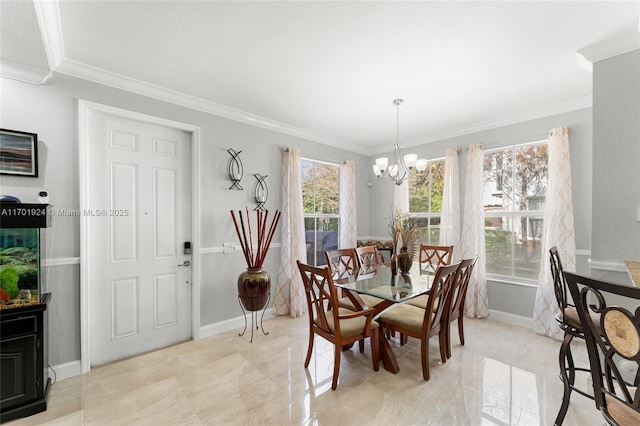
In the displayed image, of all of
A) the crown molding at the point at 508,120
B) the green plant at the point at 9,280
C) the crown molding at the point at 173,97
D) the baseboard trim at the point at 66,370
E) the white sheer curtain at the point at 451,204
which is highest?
the crown molding at the point at 173,97

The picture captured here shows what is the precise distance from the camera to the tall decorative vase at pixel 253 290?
299 centimetres

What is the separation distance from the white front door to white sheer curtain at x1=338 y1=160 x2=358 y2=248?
2.46 m

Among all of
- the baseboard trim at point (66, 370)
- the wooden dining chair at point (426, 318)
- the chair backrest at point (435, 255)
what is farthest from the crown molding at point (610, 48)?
the baseboard trim at point (66, 370)

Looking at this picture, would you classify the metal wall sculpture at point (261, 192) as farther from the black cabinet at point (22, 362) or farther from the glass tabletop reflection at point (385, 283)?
the black cabinet at point (22, 362)

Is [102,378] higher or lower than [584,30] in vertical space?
lower

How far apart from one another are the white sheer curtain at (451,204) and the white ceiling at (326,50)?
85cm

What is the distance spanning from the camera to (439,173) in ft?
14.1

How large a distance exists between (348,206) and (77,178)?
348cm

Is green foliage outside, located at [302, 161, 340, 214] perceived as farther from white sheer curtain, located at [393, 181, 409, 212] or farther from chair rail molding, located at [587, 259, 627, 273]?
chair rail molding, located at [587, 259, 627, 273]

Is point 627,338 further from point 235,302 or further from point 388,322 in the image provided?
point 235,302

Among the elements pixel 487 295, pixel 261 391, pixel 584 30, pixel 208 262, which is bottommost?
pixel 261 391

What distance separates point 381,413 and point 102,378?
233cm

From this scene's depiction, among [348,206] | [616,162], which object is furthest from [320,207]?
[616,162]

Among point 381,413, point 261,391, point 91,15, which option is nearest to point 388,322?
point 381,413
